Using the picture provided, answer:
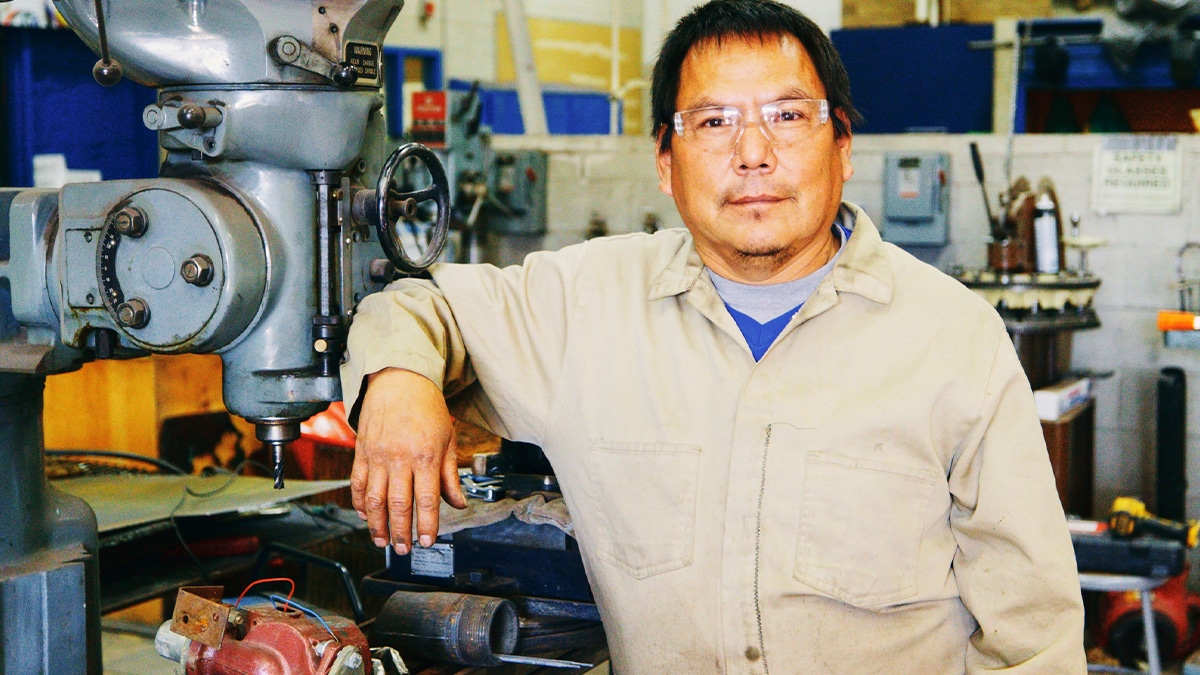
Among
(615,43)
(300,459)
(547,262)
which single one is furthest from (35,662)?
(615,43)

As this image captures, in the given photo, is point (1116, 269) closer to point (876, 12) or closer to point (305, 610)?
point (876, 12)

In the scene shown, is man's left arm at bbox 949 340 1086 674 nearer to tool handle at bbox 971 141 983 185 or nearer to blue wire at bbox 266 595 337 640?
blue wire at bbox 266 595 337 640

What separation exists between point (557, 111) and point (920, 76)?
2492mm

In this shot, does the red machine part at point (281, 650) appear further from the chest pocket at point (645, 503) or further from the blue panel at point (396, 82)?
the blue panel at point (396, 82)

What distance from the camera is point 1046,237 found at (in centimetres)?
327

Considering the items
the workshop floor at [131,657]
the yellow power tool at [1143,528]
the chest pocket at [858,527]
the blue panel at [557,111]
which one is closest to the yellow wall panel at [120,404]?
the workshop floor at [131,657]

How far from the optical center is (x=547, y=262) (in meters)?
1.43

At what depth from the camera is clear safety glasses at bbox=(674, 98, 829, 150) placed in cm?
131

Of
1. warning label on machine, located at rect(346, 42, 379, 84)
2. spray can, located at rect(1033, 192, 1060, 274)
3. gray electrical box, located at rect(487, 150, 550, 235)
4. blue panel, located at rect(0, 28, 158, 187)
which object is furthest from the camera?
gray electrical box, located at rect(487, 150, 550, 235)

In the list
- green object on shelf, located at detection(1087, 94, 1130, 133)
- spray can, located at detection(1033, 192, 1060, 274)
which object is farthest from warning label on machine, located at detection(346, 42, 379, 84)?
green object on shelf, located at detection(1087, 94, 1130, 133)

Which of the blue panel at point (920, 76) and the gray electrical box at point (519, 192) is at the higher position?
the blue panel at point (920, 76)

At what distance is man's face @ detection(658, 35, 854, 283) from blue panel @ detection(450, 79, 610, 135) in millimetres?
5160

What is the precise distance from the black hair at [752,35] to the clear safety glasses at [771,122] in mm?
46

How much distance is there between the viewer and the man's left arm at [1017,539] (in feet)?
4.00
